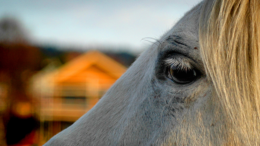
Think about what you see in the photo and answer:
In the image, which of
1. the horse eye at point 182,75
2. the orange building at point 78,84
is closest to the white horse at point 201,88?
the horse eye at point 182,75

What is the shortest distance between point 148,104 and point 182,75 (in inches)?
11.3

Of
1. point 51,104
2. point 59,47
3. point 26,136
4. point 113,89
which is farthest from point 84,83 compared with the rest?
point 59,47

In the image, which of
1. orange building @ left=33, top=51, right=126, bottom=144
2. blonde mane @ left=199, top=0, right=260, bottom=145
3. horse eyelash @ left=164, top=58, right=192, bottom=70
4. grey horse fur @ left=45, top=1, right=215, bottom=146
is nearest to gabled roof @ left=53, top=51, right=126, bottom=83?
orange building @ left=33, top=51, right=126, bottom=144

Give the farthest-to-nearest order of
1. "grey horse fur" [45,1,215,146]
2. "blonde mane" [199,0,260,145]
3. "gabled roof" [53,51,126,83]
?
"gabled roof" [53,51,126,83], "grey horse fur" [45,1,215,146], "blonde mane" [199,0,260,145]

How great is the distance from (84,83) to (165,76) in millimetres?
23551

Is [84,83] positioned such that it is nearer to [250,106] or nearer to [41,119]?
[41,119]

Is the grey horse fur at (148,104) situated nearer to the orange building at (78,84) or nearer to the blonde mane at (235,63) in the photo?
the blonde mane at (235,63)

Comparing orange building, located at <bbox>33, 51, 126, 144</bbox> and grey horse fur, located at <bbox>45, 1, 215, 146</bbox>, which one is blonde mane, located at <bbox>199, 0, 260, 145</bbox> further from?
orange building, located at <bbox>33, 51, 126, 144</bbox>

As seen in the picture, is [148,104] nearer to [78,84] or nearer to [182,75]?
[182,75]

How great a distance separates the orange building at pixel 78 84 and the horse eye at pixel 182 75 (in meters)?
22.0

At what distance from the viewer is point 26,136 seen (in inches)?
1165

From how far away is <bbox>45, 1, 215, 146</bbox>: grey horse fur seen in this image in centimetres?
142

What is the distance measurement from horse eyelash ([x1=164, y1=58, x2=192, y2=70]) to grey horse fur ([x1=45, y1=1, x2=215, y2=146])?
2 cm

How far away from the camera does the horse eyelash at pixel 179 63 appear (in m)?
1.44
